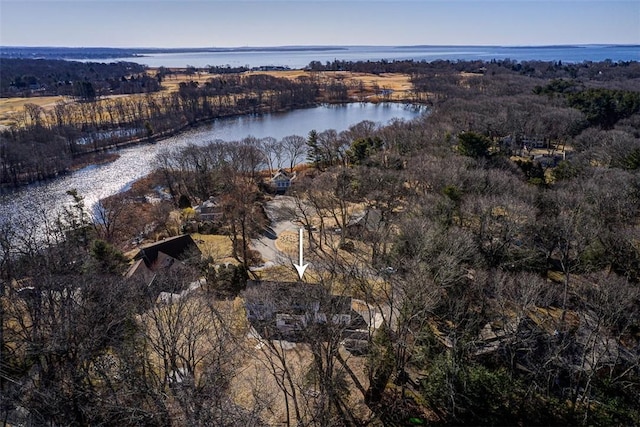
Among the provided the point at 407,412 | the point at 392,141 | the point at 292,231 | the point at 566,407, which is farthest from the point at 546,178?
the point at 407,412

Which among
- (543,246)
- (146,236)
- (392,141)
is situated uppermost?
(392,141)

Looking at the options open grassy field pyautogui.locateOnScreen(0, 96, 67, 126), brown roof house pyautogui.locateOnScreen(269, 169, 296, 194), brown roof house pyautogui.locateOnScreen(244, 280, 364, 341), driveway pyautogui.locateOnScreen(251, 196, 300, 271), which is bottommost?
driveway pyautogui.locateOnScreen(251, 196, 300, 271)

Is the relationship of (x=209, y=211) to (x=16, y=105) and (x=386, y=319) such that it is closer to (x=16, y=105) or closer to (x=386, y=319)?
(x=386, y=319)

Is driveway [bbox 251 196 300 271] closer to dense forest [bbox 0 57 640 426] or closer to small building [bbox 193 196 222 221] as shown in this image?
dense forest [bbox 0 57 640 426]

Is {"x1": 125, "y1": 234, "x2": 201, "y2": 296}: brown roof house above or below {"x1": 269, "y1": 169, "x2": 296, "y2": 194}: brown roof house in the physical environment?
below

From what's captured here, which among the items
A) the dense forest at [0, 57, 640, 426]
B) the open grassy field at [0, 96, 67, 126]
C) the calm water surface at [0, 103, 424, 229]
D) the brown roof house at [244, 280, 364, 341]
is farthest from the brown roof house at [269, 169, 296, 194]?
the open grassy field at [0, 96, 67, 126]

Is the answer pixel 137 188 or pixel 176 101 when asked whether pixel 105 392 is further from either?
pixel 176 101
